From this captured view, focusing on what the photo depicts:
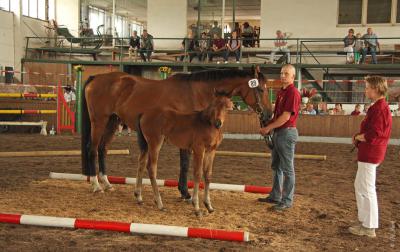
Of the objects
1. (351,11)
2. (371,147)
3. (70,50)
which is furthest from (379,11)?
(371,147)

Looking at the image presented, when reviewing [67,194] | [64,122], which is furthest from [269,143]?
[64,122]

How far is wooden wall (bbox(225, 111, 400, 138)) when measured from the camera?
16531mm

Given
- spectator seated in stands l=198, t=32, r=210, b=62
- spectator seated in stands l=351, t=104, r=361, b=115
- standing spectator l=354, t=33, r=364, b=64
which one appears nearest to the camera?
spectator seated in stands l=351, t=104, r=361, b=115

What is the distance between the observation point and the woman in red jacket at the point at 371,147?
4634 mm

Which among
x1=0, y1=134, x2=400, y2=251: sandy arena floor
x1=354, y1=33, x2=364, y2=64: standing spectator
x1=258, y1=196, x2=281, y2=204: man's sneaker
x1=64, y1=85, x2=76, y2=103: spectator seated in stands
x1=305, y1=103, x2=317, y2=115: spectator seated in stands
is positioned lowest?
x1=0, y1=134, x2=400, y2=251: sandy arena floor

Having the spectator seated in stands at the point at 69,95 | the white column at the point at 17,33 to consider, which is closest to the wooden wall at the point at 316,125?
the spectator seated in stands at the point at 69,95

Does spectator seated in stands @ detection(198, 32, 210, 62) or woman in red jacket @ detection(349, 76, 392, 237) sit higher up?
spectator seated in stands @ detection(198, 32, 210, 62)

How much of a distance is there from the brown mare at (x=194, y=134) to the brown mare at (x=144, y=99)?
15 centimetres

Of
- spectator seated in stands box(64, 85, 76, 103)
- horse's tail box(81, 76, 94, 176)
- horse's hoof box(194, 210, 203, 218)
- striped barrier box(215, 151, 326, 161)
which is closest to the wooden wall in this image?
striped barrier box(215, 151, 326, 161)

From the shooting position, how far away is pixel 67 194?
6363mm

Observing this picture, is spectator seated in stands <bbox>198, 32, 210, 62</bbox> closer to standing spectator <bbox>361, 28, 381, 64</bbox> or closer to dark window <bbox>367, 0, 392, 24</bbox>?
standing spectator <bbox>361, 28, 381, 64</bbox>

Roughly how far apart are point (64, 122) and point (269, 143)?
1252 centimetres

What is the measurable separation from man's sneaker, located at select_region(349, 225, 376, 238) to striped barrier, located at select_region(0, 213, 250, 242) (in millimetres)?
1295

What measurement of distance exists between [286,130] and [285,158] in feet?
1.21
